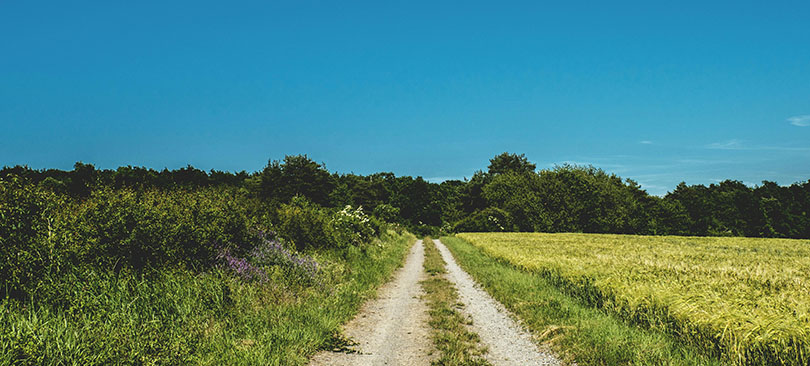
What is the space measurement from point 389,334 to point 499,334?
204 centimetres

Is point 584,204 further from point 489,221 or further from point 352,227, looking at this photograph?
point 352,227

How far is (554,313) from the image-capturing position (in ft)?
25.2

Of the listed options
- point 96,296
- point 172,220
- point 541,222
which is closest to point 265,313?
point 96,296

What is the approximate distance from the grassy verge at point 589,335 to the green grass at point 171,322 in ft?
12.6

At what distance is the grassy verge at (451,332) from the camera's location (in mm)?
5609

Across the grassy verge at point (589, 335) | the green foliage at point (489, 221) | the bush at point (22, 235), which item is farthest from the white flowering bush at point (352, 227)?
the green foliage at point (489, 221)

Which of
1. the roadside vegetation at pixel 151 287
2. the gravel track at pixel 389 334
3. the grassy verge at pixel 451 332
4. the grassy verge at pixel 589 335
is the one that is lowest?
the gravel track at pixel 389 334

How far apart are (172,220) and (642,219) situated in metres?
80.3

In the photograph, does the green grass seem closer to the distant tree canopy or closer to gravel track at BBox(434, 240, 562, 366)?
gravel track at BBox(434, 240, 562, 366)

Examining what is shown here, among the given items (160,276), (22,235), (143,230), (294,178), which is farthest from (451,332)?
(294,178)

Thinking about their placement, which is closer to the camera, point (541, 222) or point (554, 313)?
point (554, 313)

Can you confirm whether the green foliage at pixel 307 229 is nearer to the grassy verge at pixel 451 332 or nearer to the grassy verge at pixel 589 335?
the grassy verge at pixel 451 332

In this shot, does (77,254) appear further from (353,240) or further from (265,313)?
(353,240)

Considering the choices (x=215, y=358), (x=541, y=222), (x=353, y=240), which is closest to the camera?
(x=215, y=358)
